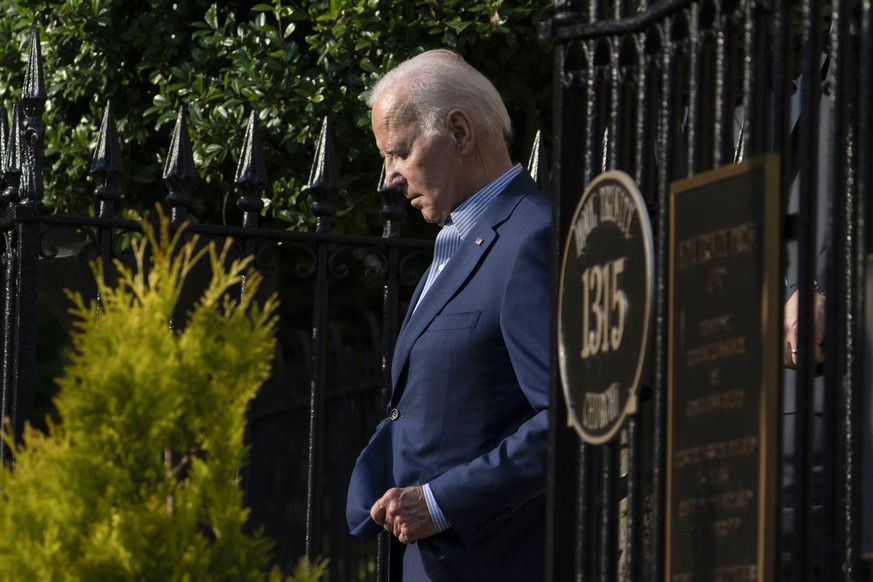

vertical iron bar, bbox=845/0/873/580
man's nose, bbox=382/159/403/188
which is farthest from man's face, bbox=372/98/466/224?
vertical iron bar, bbox=845/0/873/580

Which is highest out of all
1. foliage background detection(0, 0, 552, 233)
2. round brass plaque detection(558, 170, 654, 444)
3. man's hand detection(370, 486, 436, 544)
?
foliage background detection(0, 0, 552, 233)

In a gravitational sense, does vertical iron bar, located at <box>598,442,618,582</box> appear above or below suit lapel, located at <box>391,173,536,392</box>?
below

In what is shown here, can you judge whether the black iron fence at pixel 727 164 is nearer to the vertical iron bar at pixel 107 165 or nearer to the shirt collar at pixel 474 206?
the shirt collar at pixel 474 206

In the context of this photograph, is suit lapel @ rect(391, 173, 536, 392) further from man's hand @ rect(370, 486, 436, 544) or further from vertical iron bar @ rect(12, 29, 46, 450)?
vertical iron bar @ rect(12, 29, 46, 450)

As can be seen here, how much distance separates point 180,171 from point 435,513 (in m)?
1.57

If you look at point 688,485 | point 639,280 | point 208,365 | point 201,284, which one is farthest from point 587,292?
point 201,284

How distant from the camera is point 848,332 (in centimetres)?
259

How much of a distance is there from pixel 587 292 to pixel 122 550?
937 millimetres

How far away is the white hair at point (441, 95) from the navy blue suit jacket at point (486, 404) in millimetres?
265

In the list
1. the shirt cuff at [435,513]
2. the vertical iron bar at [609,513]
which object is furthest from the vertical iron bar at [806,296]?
the shirt cuff at [435,513]

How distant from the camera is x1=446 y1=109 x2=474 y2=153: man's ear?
3.71 metres

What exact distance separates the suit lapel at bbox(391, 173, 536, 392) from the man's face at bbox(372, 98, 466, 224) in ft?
0.39

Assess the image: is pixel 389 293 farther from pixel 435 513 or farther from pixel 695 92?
pixel 695 92

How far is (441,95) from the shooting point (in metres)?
3.72
